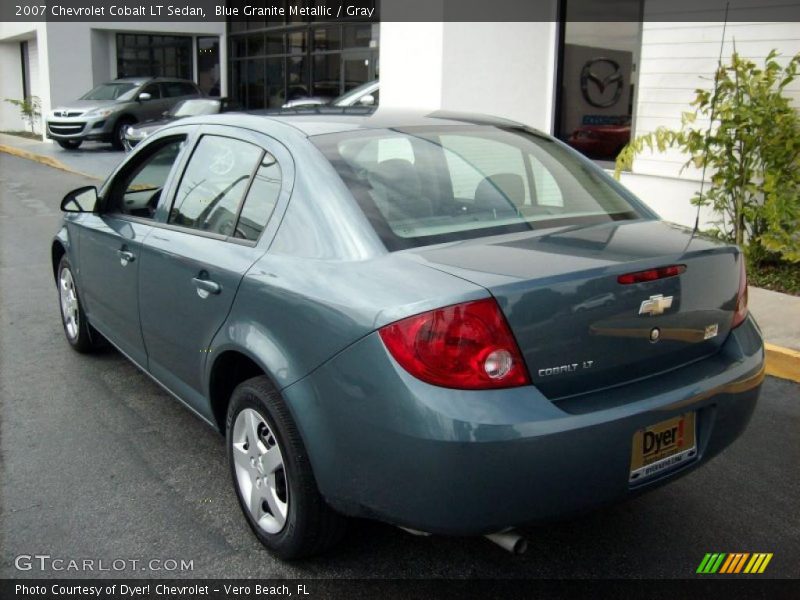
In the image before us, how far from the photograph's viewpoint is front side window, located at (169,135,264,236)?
3.36 meters

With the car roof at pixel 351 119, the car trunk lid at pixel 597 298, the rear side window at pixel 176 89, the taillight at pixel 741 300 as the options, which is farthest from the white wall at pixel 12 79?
the taillight at pixel 741 300

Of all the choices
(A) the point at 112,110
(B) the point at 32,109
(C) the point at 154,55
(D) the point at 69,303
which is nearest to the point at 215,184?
(D) the point at 69,303

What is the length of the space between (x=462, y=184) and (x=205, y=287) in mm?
1105

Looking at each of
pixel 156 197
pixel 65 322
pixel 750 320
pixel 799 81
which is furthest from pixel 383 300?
pixel 799 81

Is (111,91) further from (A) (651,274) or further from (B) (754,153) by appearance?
(A) (651,274)

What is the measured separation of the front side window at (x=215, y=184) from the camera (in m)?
3.36

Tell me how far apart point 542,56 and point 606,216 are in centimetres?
762

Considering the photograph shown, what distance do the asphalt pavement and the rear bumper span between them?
14 cm

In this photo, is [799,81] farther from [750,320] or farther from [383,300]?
[383,300]

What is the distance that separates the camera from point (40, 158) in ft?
63.6

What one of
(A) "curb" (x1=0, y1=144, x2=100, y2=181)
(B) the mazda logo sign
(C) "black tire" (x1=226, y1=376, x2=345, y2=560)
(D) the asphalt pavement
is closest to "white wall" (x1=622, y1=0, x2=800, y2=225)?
(B) the mazda logo sign

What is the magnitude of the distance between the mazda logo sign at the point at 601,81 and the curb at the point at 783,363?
5.80m

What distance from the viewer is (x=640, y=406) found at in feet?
8.28

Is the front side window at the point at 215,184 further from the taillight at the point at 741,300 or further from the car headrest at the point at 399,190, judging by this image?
the taillight at the point at 741,300
